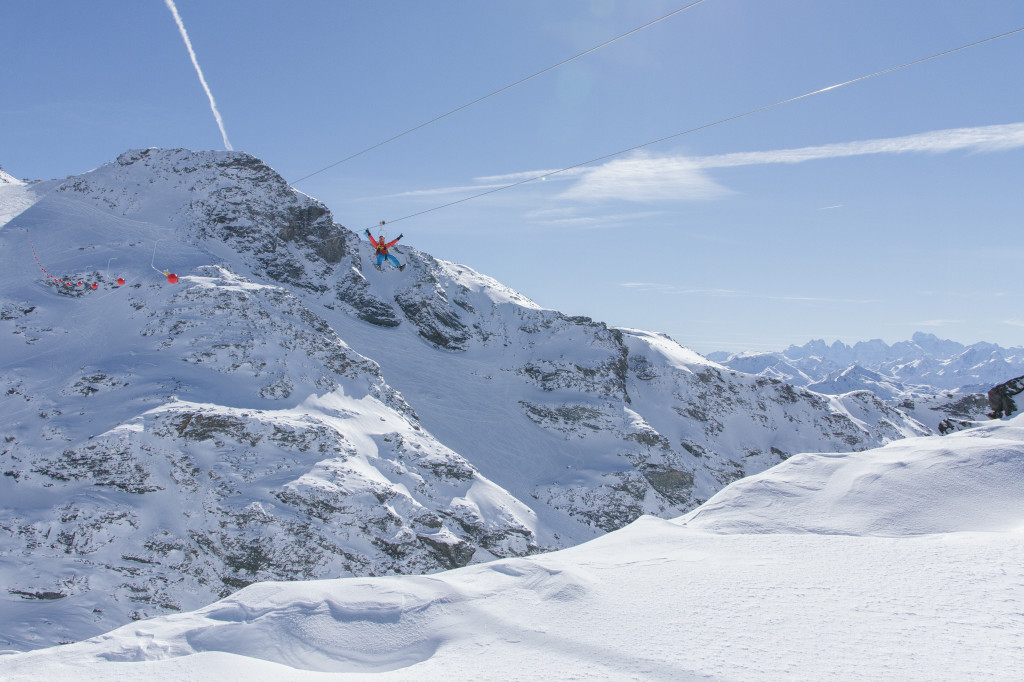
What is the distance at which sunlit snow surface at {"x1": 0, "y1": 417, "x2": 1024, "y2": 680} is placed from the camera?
510cm

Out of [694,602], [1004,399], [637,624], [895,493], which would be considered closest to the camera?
[637,624]

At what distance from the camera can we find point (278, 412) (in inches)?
1325

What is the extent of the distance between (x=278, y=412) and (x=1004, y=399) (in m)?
36.2

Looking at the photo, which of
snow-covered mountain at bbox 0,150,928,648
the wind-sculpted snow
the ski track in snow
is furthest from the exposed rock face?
snow-covered mountain at bbox 0,150,928,648

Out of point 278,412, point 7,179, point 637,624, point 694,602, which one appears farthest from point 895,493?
point 7,179

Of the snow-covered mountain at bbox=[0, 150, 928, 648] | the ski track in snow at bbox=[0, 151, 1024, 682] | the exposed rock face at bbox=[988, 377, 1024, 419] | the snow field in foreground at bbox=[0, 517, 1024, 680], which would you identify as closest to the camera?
the snow field in foreground at bbox=[0, 517, 1024, 680]

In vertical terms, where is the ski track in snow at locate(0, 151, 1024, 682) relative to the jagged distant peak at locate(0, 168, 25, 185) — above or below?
below

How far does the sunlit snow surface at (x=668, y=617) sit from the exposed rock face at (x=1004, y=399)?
1397 cm

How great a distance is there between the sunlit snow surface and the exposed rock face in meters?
14.0

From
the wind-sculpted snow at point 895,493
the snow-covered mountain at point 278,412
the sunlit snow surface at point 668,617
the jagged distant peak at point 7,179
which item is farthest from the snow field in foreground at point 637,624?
the jagged distant peak at point 7,179

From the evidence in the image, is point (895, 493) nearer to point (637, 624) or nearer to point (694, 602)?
point (694, 602)

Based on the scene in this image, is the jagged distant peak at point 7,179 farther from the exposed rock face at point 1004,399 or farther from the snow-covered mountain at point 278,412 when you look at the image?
Result: the exposed rock face at point 1004,399

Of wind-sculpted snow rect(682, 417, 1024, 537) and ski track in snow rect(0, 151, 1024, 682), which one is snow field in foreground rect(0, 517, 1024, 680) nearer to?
ski track in snow rect(0, 151, 1024, 682)

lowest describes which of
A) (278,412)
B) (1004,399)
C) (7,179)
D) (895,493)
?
(1004,399)
